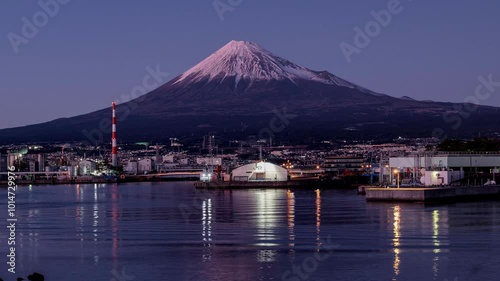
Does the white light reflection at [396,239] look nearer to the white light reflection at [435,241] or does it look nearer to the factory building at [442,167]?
the white light reflection at [435,241]

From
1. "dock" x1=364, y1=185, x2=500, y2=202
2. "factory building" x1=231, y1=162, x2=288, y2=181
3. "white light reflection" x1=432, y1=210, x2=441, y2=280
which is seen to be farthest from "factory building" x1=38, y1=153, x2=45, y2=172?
"white light reflection" x1=432, y1=210, x2=441, y2=280

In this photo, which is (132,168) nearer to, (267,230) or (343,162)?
(343,162)

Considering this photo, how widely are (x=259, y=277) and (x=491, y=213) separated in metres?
12.5

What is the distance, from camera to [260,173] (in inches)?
2265

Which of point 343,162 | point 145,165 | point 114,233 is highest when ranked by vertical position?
point 145,165

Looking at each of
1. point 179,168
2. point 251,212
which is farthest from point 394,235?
point 179,168

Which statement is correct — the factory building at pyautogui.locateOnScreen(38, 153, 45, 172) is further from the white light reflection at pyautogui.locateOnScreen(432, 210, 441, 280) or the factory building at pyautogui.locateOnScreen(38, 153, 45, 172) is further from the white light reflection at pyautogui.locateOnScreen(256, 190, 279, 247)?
the white light reflection at pyautogui.locateOnScreen(432, 210, 441, 280)

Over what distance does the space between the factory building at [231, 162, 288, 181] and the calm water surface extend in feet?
99.8

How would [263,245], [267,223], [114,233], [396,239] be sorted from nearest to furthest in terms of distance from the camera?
[263,245]
[396,239]
[114,233]
[267,223]

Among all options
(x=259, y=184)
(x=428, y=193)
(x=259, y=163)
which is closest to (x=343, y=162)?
(x=259, y=163)

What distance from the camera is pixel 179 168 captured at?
311ft

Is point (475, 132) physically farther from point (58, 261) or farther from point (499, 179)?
point (58, 261)

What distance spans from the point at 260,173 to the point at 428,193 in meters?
27.7

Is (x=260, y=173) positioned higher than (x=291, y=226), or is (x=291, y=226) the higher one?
(x=260, y=173)
